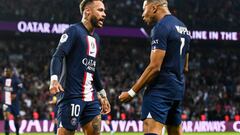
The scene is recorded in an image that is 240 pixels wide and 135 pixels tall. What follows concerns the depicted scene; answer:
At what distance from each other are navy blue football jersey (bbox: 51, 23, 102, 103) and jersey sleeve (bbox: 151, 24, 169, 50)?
106cm

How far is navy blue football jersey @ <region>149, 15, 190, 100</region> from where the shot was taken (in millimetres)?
6457

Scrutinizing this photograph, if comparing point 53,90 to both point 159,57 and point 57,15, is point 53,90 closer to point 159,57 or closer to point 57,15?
point 159,57

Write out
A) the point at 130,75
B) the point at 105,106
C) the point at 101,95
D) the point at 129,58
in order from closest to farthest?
the point at 105,106, the point at 101,95, the point at 130,75, the point at 129,58

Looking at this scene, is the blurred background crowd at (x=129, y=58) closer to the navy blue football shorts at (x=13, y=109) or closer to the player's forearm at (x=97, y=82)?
the navy blue football shorts at (x=13, y=109)

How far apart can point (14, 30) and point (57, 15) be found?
251cm

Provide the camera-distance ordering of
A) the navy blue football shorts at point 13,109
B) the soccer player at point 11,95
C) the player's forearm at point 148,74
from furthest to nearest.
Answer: the navy blue football shorts at point 13,109 → the soccer player at point 11,95 → the player's forearm at point 148,74

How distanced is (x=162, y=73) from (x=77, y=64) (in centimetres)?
114

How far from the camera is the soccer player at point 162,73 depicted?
6.37 meters

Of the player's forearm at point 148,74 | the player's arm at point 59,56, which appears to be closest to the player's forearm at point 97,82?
the player's arm at point 59,56

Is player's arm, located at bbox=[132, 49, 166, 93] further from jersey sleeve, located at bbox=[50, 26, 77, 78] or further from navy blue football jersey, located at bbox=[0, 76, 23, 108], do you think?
navy blue football jersey, located at bbox=[0, 76, 23, 108]

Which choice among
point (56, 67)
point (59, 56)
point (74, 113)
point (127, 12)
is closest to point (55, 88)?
point (56, 67)

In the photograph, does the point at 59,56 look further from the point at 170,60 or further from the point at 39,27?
the point at 39,27

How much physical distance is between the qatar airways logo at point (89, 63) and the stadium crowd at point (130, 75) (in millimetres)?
16132

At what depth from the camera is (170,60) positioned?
259 inches
